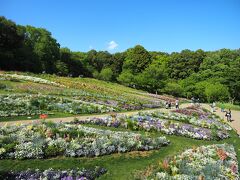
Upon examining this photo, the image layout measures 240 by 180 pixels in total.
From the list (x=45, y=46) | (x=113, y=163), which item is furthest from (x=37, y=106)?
(x=45, y=46)

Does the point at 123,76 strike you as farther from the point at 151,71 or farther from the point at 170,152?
the point at 170,152

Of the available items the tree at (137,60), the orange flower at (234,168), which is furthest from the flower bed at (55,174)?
the tree at (137,60)

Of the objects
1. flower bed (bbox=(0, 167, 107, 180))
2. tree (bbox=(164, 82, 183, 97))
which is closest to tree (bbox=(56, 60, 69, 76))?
tree (bbox=(164, 82, 183, 97))

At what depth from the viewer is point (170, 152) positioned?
1772 cm

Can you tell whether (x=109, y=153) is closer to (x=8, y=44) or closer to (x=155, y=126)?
(x=155, y=126)

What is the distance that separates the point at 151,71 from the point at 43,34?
27648 mm

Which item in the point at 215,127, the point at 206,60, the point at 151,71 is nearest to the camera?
the point at 215,127

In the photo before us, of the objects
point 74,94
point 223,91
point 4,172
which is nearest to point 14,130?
point 4,172

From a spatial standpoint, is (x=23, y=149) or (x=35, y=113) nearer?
(x=23, y=149)

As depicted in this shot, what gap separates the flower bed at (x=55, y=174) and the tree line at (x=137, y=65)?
46.9 m

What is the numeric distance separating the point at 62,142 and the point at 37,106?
11.8 metres

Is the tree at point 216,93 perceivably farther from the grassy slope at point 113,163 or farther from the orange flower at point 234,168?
the orange flower at point 234,168

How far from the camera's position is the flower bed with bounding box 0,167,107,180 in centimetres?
1202

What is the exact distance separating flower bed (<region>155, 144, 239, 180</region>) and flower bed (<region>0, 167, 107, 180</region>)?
2680mm
